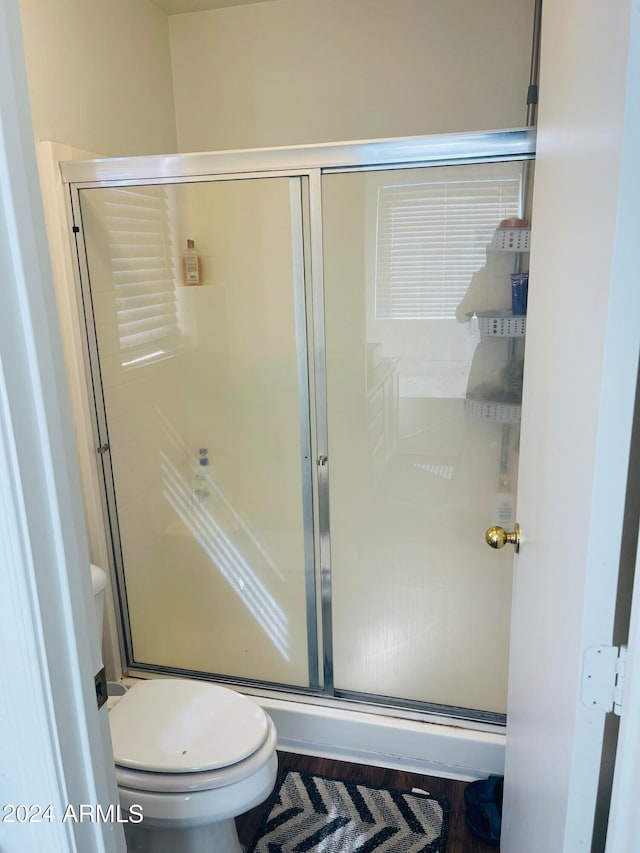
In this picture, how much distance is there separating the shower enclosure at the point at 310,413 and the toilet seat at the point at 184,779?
0.75 metres

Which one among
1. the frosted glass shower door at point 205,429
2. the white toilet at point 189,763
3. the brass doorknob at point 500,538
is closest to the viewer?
the brass doorknob at point 500,538

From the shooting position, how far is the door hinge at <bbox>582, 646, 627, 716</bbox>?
691 mm

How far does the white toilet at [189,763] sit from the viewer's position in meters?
1.36

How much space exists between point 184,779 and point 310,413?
1.10 metres

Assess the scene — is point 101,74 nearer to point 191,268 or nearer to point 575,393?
point 191,268

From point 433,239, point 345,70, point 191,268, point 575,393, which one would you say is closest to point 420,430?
point 433,239

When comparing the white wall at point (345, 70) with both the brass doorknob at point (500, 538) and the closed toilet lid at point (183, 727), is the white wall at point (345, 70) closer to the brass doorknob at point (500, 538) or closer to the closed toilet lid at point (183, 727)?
the brass doorknob at point (500, 538)

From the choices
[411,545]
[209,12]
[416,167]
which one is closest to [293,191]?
[416,167]

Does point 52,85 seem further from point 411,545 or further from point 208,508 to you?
point 411,545

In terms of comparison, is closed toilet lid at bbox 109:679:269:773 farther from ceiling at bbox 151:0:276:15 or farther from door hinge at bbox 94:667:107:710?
ceiling at bbox 151:0:276:15

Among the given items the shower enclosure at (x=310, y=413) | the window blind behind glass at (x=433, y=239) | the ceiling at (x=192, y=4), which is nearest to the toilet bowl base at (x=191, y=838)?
the shower enclosure at (x=310, y=413)

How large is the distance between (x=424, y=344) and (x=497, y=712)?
48.0 inches

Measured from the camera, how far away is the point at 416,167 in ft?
5.56

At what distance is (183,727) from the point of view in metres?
1.50
